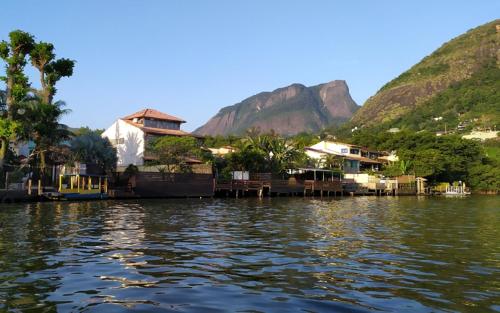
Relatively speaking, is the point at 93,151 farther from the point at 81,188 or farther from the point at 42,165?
the point at 81,188

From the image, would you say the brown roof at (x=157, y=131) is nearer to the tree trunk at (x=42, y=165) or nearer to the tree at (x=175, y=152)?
the tree at (x=175, y=152)

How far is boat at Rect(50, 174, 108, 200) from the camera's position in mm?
44850

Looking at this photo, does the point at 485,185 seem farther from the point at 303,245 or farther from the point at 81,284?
the point at 81,284

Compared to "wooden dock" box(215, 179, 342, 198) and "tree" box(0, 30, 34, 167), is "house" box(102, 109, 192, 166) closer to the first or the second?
"wooden dock" box(215, 179, 342, 198)

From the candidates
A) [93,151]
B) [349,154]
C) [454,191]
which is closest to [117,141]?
[93,151]

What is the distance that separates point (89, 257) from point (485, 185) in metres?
101

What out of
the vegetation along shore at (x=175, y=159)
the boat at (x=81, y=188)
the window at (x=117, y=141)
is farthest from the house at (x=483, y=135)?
the boat at (x=81, y=188)

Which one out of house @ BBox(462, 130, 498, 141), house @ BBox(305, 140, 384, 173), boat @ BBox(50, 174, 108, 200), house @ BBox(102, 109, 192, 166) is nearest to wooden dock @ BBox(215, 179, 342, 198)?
house @ BBox(305, 140, 384, 173)

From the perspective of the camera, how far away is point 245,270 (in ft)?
39.2

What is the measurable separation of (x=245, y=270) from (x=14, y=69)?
40.4 metres

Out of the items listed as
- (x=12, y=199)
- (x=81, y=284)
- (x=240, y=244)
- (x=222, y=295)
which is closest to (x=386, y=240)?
(x=240, y=244)

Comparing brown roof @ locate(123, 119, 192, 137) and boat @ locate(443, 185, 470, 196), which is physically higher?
brown roof @ locate(123, 119, 192, 137)

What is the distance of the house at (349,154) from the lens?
87312 millimetres

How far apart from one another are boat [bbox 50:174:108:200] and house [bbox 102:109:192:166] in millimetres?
14329
